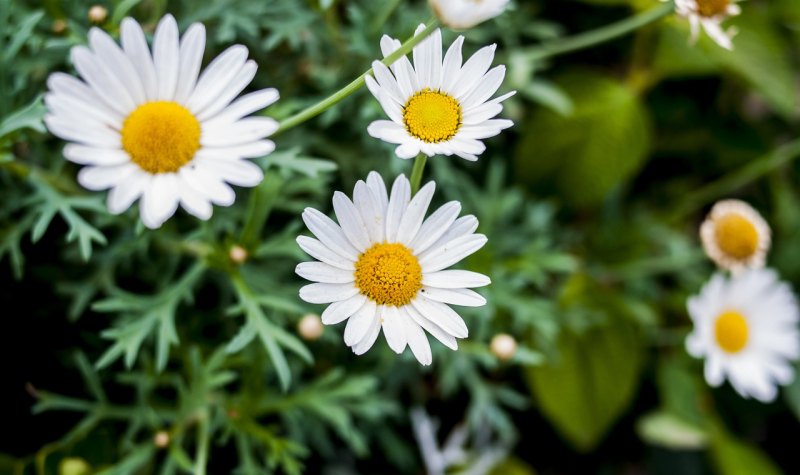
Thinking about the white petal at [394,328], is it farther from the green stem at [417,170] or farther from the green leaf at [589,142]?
the green leaf at [589,142]

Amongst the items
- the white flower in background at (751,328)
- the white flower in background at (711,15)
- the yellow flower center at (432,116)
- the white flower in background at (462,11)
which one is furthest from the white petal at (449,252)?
the white flower in background at (751,328)

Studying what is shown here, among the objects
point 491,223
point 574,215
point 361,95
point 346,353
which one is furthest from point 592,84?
point 346,353

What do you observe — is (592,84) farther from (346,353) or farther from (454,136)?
(454,136)

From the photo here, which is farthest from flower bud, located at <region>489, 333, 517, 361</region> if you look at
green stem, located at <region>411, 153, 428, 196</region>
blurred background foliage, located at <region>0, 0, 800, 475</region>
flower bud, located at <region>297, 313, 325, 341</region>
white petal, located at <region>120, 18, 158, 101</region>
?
white petal, located at <region>120, 18, 158, 101</region>

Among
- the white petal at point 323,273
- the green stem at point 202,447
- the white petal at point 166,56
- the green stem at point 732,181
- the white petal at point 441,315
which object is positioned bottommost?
the green stem at point 732,181

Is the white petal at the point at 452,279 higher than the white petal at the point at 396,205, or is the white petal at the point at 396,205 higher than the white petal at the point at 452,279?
the white petal at the point at 396,205

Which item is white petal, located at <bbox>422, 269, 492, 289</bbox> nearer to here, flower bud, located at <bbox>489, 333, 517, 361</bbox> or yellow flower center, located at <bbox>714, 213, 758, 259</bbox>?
flower bud, located at <bbox>489, 333, 517, 361</bbox>

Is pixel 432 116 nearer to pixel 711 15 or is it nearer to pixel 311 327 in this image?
pixel 311 327
